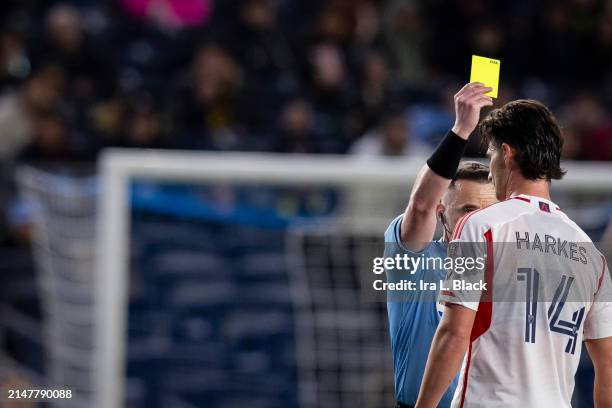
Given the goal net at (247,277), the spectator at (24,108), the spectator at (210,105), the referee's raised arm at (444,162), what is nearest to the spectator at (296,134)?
the spectator at (210,105)

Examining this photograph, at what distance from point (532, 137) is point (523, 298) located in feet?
1.53

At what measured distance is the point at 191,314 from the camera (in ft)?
20.9

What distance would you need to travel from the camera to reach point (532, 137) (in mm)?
3105

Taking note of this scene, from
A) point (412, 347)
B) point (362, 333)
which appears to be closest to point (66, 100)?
point (362, 333)

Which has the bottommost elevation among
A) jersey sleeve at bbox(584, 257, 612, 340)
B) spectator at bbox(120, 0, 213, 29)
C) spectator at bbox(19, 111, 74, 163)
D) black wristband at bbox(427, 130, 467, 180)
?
jersey sleeve at bbox(584, 257, 612, 340)

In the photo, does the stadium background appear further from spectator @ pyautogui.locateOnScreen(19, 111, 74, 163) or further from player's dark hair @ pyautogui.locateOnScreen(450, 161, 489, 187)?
player's dark hair @ pyautogui.locateOnScreen(450, 161, 489, 187)

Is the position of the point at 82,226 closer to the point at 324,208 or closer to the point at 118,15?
the point at 324,208

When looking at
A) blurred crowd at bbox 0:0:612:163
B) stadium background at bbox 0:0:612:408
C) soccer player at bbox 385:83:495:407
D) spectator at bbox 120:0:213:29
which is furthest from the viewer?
spectator at bbox 120:0:213:29

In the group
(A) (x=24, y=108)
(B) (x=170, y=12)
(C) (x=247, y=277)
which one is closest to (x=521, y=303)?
(C) (x=247, y=277)

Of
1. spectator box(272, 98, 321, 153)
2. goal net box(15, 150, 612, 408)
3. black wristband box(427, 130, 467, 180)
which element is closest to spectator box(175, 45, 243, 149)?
spectator box(272, 98, 321, 153)

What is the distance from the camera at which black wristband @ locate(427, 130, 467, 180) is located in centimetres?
313

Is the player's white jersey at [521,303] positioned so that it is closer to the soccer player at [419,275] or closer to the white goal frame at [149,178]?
the soccer player at [419,275]

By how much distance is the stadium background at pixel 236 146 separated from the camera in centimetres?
629

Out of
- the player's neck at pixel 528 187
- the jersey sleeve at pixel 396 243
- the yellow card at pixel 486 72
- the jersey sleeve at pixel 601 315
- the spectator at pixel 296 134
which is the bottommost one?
the jersey sleeve at pixel 601 315
